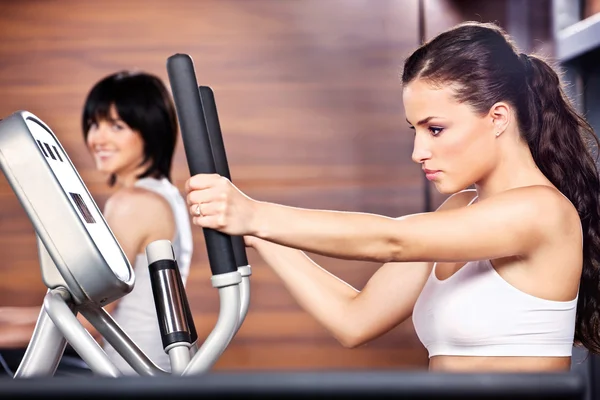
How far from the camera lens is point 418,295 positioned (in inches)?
66.8

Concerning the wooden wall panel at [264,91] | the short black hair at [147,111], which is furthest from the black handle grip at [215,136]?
the wooden wall panel at [264,91]

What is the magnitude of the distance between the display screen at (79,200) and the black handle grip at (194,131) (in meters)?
0.13

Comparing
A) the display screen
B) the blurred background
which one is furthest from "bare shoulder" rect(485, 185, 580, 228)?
the blurred background

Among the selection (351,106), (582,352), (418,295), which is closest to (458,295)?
(418,295)

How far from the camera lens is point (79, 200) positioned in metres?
1.06

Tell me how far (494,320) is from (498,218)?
21 cm

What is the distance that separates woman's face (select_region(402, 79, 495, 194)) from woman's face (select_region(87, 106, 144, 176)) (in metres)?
1.36

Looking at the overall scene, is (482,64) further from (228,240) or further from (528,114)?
(228,240)

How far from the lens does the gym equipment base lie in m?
0.58

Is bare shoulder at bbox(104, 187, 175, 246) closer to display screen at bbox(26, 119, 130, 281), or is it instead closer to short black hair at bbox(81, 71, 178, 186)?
short black hair at bbox(81, 71, 178, 186)

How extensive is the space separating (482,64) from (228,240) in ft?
2.31

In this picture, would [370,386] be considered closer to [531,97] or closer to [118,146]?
[531,97]

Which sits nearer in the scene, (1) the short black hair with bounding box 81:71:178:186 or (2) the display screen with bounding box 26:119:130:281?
(2) the display screen with bounding box 26:119:130:281

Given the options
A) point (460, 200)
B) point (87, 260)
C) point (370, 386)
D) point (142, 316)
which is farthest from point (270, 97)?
point (370, 386)
